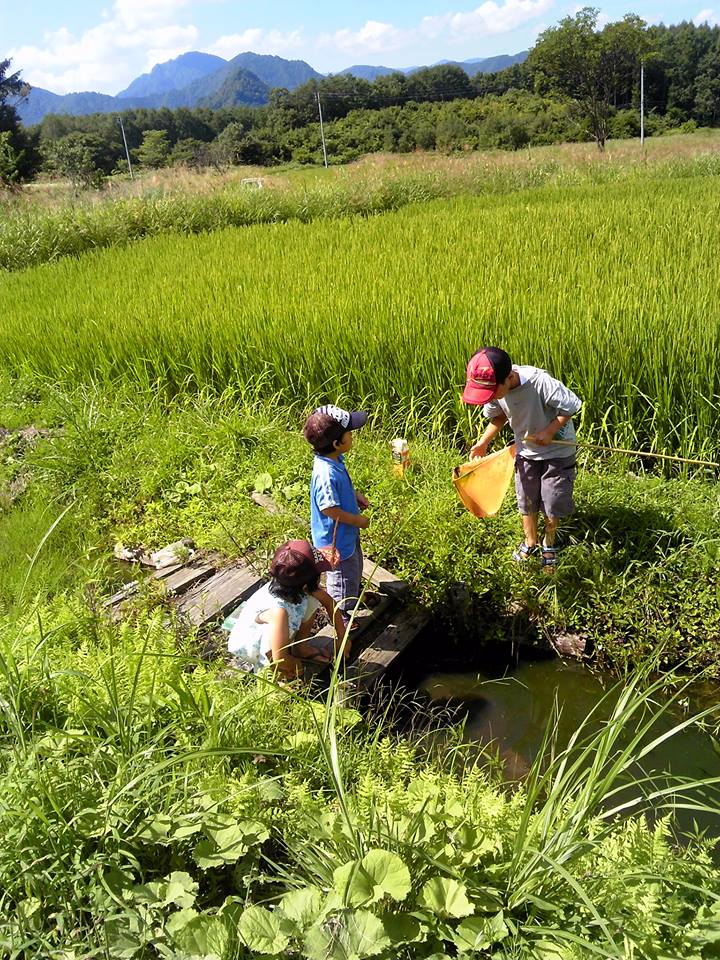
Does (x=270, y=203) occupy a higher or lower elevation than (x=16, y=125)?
lower

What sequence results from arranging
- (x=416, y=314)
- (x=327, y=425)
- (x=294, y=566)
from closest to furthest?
(x=294, y=566)
(x=327, y=425)
(x=416, y=314)

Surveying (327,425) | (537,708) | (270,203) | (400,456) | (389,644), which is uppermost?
(270,203)

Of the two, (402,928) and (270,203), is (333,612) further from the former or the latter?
(270,203)

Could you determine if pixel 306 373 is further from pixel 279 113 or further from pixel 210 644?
pixel 279 113

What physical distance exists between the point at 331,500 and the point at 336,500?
0.8 inches

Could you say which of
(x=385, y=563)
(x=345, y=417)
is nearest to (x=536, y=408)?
(x=345, y=417)

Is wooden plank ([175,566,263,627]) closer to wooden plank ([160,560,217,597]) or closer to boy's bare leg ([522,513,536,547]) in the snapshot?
wooden plank ([160,560,217,597])

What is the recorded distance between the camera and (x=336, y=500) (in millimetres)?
2539

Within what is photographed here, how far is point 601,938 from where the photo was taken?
1.35 meters

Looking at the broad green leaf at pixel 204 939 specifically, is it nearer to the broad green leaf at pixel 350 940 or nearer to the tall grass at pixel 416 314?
the broad green leaf at pixel 350 940

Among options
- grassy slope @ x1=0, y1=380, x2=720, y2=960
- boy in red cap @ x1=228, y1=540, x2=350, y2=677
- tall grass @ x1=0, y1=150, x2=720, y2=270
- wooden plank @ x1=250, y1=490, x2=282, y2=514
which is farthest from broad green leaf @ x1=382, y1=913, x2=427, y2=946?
tall grass @ x1=0, y1=150, x2=720, y2=270

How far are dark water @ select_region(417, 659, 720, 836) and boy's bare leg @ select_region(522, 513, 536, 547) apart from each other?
50 centimetres

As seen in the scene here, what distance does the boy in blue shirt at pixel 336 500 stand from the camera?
2498mm

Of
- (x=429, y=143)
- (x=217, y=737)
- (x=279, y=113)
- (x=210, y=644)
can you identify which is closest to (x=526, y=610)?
(x=210, y=644)
